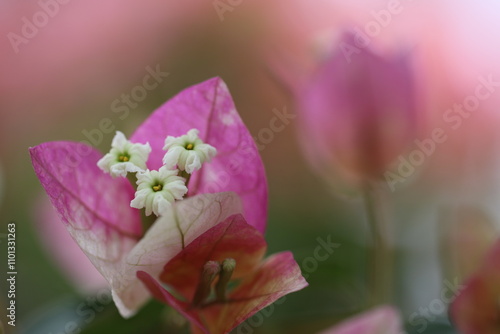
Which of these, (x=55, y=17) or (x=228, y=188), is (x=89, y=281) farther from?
(x=55, y=17)

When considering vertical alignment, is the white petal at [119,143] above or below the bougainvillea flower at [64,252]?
above

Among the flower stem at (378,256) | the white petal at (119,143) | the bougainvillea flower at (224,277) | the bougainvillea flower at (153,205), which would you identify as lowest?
the flower stem at (378,256)

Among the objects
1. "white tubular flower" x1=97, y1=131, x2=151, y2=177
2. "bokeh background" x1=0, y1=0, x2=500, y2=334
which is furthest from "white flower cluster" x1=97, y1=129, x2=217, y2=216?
"bokeh background" x1=0, y1=0, x2=500, y2=334

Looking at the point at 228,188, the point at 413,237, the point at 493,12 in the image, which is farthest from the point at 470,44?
the point at 228,188

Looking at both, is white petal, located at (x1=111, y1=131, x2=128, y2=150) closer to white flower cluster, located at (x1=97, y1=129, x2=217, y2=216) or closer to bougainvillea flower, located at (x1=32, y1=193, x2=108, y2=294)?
white flower cluster, located at (x1=97, y1=129, x2=217, y2=216)

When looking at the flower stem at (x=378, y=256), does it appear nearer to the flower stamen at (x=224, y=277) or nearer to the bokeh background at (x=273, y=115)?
the bokeh background at (x=273, y=115)

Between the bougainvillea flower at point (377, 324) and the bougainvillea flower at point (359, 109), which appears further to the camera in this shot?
the bougainvillea flower at point (359, 109)

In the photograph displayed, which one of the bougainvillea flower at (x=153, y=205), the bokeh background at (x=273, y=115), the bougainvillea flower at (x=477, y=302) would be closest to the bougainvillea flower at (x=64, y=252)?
the bokeh background at (x=273, y=115)
